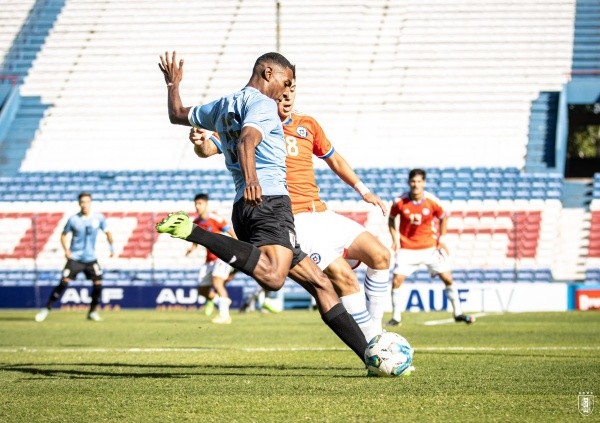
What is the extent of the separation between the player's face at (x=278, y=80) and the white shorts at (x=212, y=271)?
10.7 m

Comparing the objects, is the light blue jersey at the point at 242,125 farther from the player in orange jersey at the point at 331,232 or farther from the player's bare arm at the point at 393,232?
the player's bare arm at the point at 393,232

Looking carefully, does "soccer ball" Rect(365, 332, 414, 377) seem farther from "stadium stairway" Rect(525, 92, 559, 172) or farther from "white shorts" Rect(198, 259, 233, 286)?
"stadium stairway" Rect(525, 92, 559, 172)

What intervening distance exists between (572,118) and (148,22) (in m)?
15.5


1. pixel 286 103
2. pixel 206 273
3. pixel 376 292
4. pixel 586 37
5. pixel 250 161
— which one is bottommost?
pixel 206 273

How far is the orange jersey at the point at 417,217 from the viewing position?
15953mm

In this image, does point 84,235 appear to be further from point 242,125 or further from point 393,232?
point 242,125

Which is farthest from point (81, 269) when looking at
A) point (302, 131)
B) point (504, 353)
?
point (302, 131)

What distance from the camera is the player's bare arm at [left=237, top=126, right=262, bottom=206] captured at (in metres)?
6.58

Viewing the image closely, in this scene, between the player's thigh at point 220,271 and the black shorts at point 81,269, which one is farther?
the black shorts at point 81,269

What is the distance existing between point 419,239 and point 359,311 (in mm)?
8082

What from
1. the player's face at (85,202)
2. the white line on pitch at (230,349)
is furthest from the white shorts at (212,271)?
the white line on pitch at (230,349)

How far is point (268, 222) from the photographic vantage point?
709 centimetres

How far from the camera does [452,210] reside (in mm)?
27344

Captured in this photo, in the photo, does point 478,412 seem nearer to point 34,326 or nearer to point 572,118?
point 34,326
